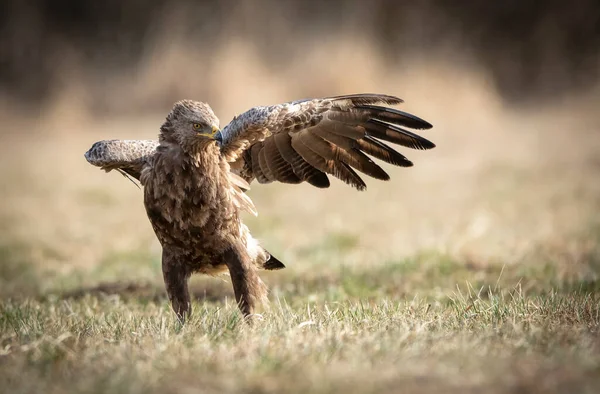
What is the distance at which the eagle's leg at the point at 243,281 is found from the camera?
4.85 meters

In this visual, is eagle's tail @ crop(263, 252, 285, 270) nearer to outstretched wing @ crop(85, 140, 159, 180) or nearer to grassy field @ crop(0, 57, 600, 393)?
grassy field @ crop(0, 57, 600, 393)

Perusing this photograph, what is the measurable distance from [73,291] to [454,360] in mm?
4202

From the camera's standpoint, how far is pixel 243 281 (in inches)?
191

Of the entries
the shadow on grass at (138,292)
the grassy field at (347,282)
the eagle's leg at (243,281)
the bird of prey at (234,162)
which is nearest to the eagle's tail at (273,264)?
the bird of prey at (234,162)

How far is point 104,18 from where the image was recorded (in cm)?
2184

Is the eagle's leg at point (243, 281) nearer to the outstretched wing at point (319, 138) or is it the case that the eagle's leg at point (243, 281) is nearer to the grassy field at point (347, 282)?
the grassy field at point (347, 282)

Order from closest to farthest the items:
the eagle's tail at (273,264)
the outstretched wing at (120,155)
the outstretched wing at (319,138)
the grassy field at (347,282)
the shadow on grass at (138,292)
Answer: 1. the grassy field at (347,282)
2. the outstretched wing at (319,138)
3. the outstretched wing at (120,155)
4. the eagle's tail at (273,264)
5. the shadow on grass at (138,292)

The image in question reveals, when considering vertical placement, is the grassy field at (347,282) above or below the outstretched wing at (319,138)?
below

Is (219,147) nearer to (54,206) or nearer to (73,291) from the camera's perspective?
(73,291)

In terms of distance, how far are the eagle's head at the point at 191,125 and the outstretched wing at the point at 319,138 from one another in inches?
11.0

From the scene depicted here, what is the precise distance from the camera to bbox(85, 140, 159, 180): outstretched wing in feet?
16.7

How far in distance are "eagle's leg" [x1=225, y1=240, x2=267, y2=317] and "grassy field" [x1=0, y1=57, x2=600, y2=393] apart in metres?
0.12

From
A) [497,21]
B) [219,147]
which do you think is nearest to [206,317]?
[219,147]

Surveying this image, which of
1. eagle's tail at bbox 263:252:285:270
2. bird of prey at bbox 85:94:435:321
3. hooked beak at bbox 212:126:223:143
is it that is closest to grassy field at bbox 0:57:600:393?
eagle's tail at bbox 263:252:285:270
